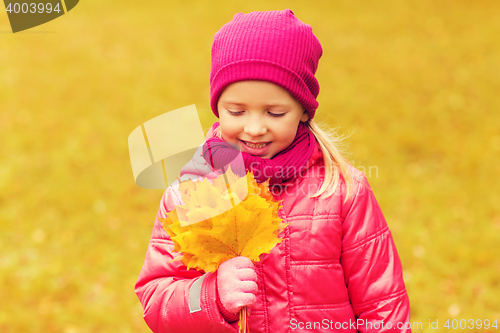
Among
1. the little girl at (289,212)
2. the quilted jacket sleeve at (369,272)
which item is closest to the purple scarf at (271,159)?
the little girl at (289,212)

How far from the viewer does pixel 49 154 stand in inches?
260

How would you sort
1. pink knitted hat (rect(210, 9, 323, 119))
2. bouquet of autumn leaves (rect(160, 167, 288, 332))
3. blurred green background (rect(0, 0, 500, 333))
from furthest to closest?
1. blurred green background (rect(0, 0, 500, 333))
2. pink knitted hat (rect(210, 9, 323, 119))
3. bouquet of autumn leaves (rect(160, 167, 288, 332))

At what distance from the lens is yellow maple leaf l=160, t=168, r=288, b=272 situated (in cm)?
157

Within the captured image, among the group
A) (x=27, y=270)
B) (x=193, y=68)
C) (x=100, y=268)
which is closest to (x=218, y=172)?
(x=100, y=268)

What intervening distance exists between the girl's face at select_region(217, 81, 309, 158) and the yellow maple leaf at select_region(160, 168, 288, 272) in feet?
0.90

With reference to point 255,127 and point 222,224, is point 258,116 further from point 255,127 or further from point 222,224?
point 222,224

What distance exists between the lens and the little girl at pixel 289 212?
183cm

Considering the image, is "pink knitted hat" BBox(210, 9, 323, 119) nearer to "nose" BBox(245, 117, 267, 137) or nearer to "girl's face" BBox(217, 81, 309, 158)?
"girl's face" BBox(217, 81, 309, 158)

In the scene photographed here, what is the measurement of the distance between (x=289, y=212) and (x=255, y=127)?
0.39 metres

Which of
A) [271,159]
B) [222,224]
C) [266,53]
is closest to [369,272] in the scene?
[271,159]

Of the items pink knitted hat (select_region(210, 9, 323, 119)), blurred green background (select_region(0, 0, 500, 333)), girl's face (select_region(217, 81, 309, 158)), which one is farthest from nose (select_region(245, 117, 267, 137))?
blurred green background (select_region(0, 0, 500, 333))

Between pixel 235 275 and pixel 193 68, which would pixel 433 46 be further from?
pixel 235 275

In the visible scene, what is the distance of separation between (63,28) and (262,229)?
11.3 metres

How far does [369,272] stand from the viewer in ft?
6.35
